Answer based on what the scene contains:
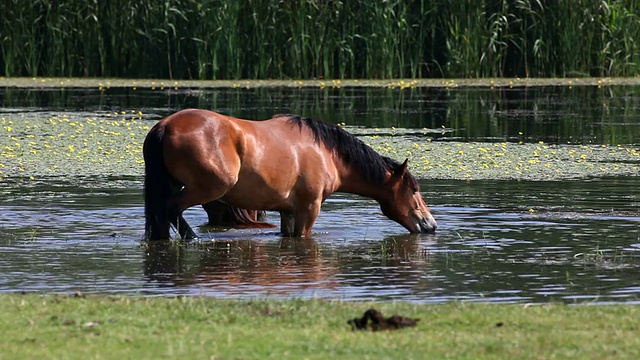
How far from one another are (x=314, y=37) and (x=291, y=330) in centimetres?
1942

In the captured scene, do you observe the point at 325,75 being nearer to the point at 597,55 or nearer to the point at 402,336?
the point at 597,55

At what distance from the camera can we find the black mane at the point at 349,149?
437 inches

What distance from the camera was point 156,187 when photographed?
10203 mm

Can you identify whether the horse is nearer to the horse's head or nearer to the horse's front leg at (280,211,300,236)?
the horse's front leg at (280,211,300,236)

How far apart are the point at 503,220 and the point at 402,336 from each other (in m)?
5.27

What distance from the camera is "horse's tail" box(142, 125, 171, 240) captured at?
10133mm

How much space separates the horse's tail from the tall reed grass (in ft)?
50.1

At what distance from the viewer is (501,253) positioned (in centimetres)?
984

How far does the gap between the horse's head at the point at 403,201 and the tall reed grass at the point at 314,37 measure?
46.7ft

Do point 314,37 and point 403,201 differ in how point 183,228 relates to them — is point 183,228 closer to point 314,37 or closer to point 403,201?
point 403,201

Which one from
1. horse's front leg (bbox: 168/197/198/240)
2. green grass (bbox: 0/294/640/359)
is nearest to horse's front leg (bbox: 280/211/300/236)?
horse's front leg (bbox: 168/197/198/240)

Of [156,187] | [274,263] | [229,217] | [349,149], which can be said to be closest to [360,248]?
[274,263]

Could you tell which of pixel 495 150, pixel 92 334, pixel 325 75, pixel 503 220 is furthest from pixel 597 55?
pixel 92 334

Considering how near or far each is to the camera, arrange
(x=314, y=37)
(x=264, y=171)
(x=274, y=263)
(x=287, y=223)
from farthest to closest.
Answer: (x=314, y=37), (x=287, y=223), (x=264, y=171), (x=274, y=263)
